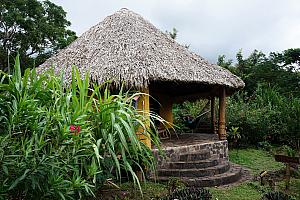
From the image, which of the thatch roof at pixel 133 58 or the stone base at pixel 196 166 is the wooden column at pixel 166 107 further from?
the stone base at pixel 196 166

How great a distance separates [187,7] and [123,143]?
5.18m

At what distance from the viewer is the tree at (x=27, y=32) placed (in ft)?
39.8

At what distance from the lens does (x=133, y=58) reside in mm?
5918

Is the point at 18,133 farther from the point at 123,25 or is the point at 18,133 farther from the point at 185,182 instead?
the point at 123,25

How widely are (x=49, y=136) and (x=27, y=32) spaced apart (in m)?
10.9

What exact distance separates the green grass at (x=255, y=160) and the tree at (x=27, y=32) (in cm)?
835

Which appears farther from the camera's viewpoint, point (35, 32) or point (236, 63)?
point (236, 63)

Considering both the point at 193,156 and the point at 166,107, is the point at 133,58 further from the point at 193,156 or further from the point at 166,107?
the point at 166,107

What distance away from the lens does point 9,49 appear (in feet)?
41.2

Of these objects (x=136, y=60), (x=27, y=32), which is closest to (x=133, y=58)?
(x=136, y=60)

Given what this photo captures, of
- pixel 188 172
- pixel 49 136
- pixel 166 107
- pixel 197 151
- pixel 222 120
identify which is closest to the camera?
pixel 49 136

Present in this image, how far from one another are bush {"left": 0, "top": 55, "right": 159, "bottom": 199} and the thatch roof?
2230mm

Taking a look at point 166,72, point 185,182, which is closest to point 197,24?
point 166,72

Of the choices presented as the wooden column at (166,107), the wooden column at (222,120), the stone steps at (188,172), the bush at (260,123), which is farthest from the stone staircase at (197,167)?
the bush at (260,123)
